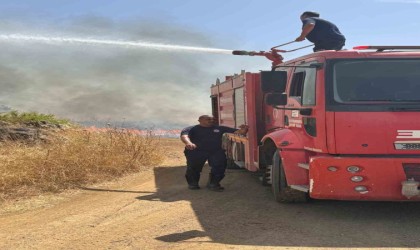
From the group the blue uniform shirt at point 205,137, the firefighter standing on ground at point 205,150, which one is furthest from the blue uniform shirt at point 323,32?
the blue uniform shirt at point 205,137

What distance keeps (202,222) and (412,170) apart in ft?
8.70

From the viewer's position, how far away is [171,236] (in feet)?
17.5

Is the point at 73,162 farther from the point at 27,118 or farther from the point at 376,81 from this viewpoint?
the point at 27,118

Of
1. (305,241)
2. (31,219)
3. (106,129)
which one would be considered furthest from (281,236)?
(106,129)

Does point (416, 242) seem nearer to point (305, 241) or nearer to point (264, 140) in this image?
point (305, 241)

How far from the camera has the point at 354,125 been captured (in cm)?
561

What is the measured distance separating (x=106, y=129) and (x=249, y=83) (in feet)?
20.5

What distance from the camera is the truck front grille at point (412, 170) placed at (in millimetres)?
5539

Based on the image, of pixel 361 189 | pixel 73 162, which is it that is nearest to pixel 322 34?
pixel 361 189

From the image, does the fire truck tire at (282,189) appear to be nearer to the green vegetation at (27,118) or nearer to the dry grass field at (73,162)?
the dry grass field at (73,162)

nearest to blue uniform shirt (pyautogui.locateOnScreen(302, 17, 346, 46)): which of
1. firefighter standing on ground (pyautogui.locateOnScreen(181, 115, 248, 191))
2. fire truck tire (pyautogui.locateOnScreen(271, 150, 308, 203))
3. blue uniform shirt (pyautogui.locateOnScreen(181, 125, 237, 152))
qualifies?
fire truck tire (pyautogui.locateOnScreen(271, 150, 308, 203))

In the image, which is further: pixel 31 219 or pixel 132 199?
pixel 132 199

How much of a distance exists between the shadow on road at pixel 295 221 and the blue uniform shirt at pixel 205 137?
0.82 meters

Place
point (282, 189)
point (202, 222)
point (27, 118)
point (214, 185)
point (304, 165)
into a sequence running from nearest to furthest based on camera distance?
point (202, 222), point (304, 165), point (282, 189), point (214, 185), point (27, 118)
